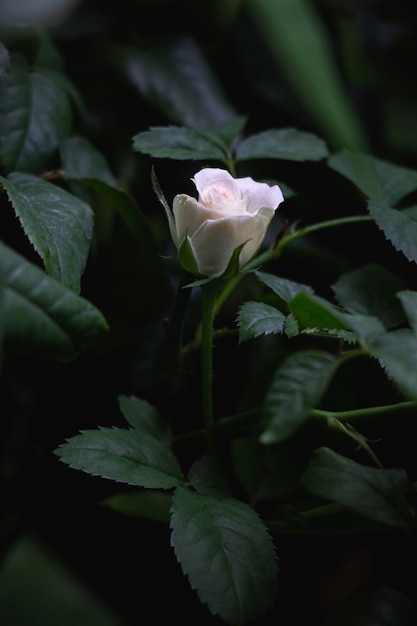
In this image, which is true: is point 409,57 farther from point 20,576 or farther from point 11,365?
→ point 20,576

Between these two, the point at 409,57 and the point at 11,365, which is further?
the point at 409,57

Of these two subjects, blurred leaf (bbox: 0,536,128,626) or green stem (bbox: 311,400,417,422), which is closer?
green stem (bbox: 311,400,417,422)

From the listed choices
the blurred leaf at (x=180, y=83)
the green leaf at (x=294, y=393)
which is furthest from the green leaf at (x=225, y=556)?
the blurred leaf at (x=180, y=83)

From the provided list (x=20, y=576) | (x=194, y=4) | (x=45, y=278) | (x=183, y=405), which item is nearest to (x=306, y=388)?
(x=45, y=278)

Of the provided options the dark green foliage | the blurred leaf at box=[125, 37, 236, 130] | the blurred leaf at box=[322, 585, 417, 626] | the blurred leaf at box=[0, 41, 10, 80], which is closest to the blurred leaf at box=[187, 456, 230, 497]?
the dark green foliage

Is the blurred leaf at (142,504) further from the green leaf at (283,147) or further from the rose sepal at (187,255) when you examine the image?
the green leaf at (283,147)

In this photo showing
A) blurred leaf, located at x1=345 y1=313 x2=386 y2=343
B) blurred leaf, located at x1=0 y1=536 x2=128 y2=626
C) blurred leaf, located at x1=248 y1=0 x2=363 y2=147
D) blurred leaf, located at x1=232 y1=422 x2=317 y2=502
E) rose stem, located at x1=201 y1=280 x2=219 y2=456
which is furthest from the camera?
blurred leaf, located at x1=0 y1=536 x2=128 y2=626

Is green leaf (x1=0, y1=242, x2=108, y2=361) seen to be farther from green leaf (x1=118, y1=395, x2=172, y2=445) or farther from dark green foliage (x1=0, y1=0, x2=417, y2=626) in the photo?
green leaf (x1=118, y1=395, x2=172, y2=445)
